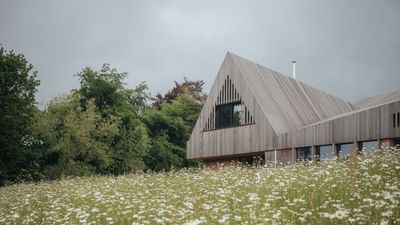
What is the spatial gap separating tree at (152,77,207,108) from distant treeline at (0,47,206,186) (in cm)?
1415

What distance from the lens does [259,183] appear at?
1034 centimetres

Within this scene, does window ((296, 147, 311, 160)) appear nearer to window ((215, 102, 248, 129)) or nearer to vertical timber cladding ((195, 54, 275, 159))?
vertical timber cladding ((195, 54, 275, 159))

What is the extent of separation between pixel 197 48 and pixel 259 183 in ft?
410

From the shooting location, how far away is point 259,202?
8141 millimetres

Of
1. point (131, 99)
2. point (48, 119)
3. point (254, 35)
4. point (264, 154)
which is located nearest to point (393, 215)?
point (264, 154)

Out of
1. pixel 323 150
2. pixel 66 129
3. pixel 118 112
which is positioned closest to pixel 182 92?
pixel 118 112

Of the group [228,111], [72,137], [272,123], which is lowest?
[72,137]

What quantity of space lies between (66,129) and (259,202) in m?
22.6

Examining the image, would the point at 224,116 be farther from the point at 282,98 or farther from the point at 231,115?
the point at 282,98

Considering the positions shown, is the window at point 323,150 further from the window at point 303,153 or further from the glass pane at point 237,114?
the glass pane at point 237,114

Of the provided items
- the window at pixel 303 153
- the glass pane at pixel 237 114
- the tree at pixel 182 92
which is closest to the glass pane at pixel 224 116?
the glass pane at pixel 237 114

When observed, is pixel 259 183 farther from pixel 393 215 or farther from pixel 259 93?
pixel 259 93

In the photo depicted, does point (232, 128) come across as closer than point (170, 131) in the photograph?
Yes

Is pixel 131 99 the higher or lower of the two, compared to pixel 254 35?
lower
